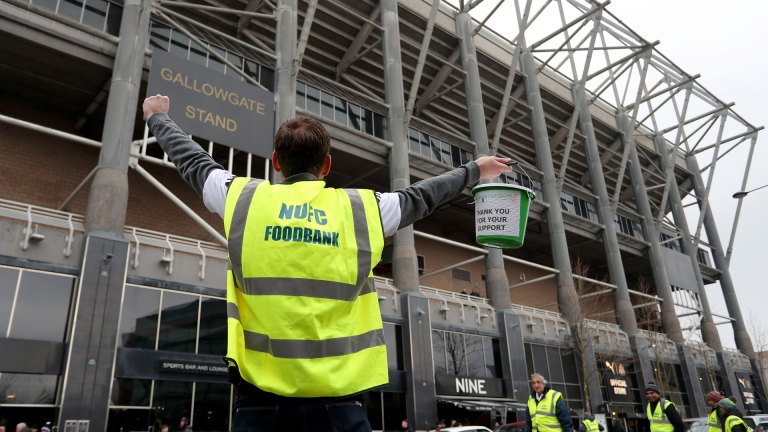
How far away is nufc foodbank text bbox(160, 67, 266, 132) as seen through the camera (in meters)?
22.3

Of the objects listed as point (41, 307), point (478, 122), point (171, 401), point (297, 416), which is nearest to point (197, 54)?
point (41, 307)

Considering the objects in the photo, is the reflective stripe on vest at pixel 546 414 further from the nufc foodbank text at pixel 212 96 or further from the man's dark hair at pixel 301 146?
the nufc foodbank text at pixel 212 96

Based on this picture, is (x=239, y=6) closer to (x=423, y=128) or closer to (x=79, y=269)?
(x=423, y=128)

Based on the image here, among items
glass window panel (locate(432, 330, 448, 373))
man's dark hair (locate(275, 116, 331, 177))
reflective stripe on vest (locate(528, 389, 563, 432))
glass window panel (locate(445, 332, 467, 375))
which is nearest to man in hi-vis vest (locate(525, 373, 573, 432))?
reflective stripe on vest (locate(528, 389, 563, 432))

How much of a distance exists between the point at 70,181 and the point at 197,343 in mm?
10625

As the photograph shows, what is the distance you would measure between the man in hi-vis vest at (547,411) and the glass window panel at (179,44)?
21337mm

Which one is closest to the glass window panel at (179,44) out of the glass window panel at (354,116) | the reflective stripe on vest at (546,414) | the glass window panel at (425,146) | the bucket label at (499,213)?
the glass window panel at (354,116)

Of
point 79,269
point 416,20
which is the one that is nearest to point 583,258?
point 416,20

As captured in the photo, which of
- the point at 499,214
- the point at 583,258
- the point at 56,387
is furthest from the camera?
the point at 583,258

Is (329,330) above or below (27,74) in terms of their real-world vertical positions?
below

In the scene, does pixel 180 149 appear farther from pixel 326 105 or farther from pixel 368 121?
pixel 368 121

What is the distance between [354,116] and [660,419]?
23.0 metres

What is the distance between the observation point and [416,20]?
35750 mm

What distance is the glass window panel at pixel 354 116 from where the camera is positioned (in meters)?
29.4
